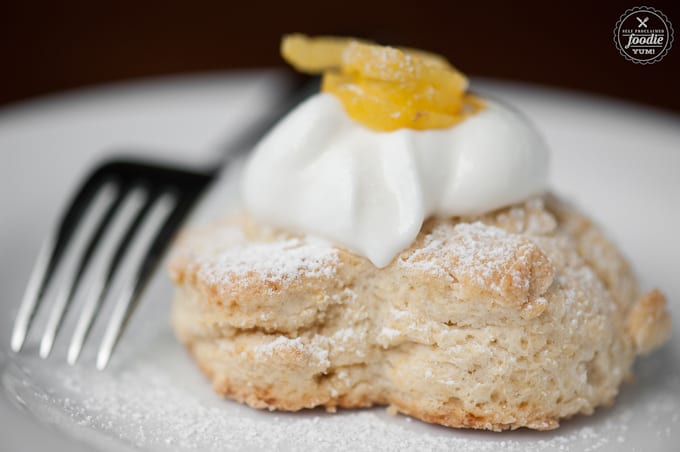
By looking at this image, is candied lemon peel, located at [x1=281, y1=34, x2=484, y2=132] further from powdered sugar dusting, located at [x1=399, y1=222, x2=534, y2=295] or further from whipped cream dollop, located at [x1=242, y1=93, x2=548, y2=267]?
powdered sugar dusting, located at [x1=399, y1=222, x2=534, y2=295]

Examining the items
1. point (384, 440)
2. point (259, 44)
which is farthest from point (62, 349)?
point (259, 44)

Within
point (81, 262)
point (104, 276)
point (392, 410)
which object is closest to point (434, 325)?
point (392, 410)

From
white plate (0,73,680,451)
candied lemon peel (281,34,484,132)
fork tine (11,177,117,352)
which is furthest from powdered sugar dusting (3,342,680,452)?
candied lemon peel (281,34,484,132)

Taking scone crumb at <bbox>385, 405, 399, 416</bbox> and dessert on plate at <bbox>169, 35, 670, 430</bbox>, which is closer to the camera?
dessert on plate at <bbox>169, 35, 670, 430</bbox>

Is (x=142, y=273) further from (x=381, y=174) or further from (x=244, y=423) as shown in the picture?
(x=381, y=174)

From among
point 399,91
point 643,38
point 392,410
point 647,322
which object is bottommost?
point 392,410

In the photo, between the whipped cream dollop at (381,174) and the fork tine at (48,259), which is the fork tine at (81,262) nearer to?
the fork tine at (48,259)

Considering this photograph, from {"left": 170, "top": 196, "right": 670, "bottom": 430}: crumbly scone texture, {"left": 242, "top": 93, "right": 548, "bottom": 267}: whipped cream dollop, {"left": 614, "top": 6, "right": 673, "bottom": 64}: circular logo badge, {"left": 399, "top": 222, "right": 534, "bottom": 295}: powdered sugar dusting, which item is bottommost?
{"left": 170, "top": 196, "right": 670, "bottom": 430}: crumbly scone texture
